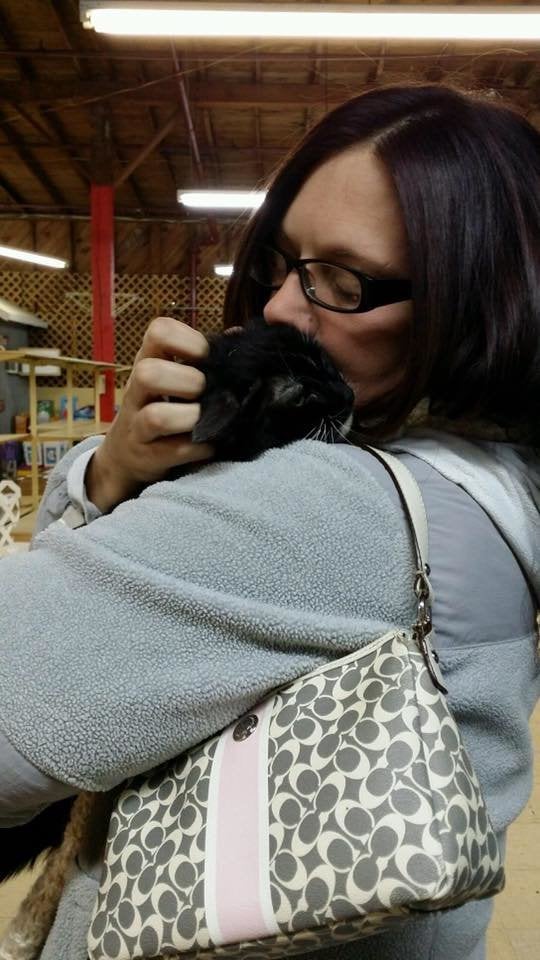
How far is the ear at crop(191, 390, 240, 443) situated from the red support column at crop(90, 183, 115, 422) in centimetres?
674

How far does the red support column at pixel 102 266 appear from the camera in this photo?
727 cm

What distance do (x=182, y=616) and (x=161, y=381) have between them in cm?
30

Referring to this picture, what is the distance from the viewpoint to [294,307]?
2.67ft

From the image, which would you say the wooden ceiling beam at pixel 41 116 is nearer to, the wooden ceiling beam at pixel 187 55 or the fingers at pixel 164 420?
the wooden ceiling beam at pixel 187 55

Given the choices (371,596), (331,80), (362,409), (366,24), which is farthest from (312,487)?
(331,80)

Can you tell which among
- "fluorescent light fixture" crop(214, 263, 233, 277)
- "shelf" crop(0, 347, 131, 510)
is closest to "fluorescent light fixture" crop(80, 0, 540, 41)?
"shelf" crop(0, 347, 131, 510)

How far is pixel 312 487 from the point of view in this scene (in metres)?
0.56

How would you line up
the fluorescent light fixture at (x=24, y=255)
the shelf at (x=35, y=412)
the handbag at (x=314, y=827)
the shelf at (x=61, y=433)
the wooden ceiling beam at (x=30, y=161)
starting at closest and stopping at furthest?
the handbag at (x=314, y=827) → the shelf at (x=35, y=412) → the shelf at (x=61, y=433) → the fluorescent light fixture at (x=24, y=255) → the wooden ceiling beam at (x=30, y=161)

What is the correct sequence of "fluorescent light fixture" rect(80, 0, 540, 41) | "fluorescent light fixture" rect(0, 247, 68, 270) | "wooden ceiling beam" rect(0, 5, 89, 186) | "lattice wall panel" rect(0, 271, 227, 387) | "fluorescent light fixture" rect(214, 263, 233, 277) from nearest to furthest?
"fluorescent light fixture" rect(80, 0, 540, 41)
"wooden ceiling beam" rect(0, 5, 89, 186)
"fluorescent light fixture" rect(0, 247, 68, 270)
"fluorescent light fixture" rect(214, 263, 233, 277)
"lattice wall panel" rect(0, 271, 227, 387)

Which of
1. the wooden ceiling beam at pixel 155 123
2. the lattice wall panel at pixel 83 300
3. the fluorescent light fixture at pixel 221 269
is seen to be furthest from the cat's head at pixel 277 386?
the lattice wall panel at pixel 83 300

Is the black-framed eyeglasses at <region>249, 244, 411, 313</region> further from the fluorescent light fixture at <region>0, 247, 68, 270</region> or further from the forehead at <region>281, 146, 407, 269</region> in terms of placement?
the fluorescent light fixture at <region>0, 247, 68, 270</region>

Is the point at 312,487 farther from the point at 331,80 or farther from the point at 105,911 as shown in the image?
the point at 331,80

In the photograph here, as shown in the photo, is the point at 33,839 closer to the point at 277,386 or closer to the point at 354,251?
the point at 277,386

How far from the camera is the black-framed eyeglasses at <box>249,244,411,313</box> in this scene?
710 millimetres
